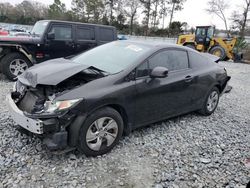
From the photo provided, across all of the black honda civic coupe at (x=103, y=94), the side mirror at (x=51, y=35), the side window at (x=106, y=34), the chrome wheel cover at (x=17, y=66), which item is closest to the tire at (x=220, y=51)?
the side window at (x=106, y=34)

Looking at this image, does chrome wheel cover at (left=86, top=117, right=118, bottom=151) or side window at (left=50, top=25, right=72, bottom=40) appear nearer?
chrome wheel cover at (left=86, top=117, right=118, bottom=151)

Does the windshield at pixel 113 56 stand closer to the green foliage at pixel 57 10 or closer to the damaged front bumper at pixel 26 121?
the damaged front bumper at pixel 26 121

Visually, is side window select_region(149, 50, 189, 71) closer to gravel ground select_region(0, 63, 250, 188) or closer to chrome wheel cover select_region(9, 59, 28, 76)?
gravel ground select_region(0, 63, 250, 188)

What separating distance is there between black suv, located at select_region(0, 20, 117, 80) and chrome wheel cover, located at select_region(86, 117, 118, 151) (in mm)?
4604

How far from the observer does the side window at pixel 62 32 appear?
23.5 feet

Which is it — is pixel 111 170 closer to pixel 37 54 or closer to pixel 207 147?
pixel 207 147

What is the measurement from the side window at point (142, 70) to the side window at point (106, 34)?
5140mm

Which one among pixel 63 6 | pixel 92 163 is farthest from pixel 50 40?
pixel 63 6

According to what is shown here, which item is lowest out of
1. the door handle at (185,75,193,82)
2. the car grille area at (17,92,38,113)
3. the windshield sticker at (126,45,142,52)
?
the car grille area at (17,92,38,113)

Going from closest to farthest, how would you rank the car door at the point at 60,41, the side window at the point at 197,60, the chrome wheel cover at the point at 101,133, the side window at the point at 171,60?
1. the chrome wheel cover at the point at 101,133
2. the side window at the point at 171,60
3. the side window at the point at 197,60
4. the car door at the point at 60,41

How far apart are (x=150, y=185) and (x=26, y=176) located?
4.71 ft

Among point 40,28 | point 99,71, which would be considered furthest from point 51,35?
point 99,71

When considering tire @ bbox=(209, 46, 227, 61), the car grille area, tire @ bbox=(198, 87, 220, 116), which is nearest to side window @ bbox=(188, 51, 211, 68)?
tire @ bbox=(198, 87, 220, 116)

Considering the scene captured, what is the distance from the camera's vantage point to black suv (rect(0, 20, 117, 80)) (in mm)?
6445
